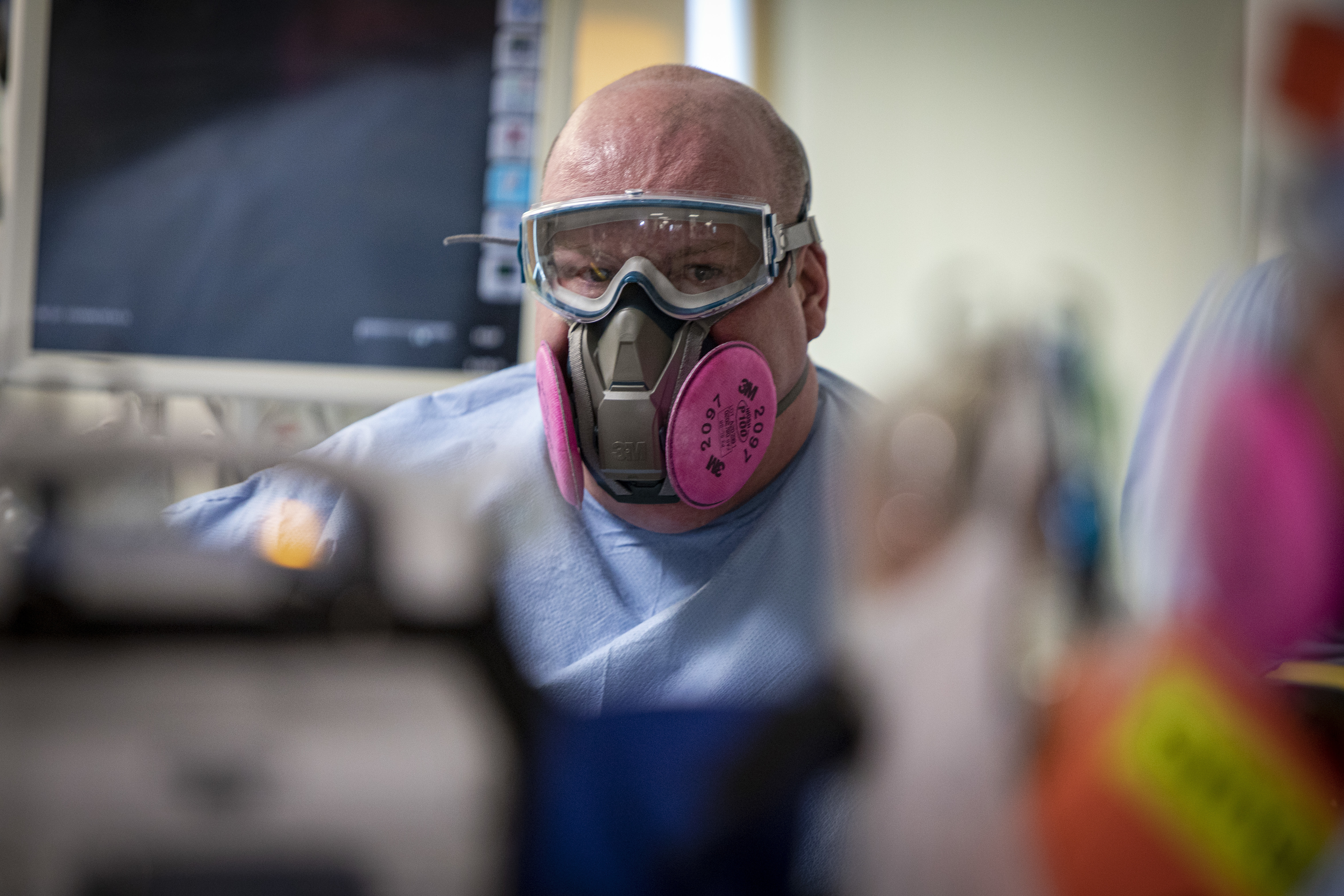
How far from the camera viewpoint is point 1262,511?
0.41 meters

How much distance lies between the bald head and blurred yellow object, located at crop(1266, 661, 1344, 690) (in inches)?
30.2

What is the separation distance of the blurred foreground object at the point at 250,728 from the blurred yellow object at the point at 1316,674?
61 cm

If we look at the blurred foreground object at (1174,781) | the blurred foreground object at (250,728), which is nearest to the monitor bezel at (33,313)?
the blurred foreground object at (250,728)

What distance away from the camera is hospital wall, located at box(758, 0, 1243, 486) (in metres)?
2.05

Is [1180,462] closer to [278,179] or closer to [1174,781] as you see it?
[1174,781]

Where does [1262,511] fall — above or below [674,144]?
below

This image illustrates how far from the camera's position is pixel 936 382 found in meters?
0.55

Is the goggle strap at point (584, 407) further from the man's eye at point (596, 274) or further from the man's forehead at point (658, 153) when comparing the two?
the man's forehead at point (658, 153)

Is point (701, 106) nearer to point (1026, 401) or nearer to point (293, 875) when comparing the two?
point (1026, 401)

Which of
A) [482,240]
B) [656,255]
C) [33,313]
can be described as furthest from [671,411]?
[33,313]

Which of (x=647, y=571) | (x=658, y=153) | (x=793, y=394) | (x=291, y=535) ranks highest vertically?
(x=658, y=153)

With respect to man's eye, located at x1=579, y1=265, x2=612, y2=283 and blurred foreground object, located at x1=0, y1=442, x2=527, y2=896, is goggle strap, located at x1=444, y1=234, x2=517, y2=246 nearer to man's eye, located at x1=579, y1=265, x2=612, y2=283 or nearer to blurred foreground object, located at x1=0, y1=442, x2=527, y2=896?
man's eye, located at x1=579, y1=265, x2=612, y2=283

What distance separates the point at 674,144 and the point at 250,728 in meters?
0.89

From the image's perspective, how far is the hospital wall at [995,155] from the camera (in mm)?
2053
